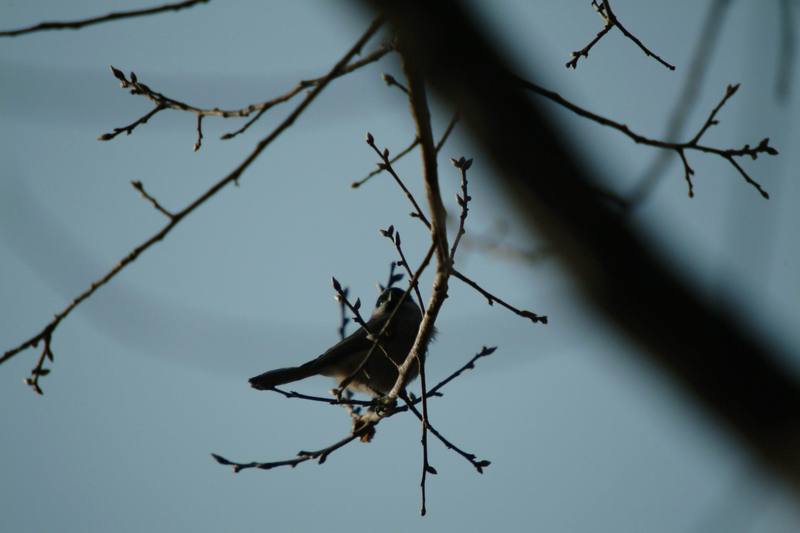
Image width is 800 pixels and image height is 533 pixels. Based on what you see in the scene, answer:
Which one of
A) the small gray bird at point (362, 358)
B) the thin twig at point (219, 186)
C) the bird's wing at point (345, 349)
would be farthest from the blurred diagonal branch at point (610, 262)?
the bird's wing at point (345, 349)

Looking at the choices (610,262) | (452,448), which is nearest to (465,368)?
(452,448)

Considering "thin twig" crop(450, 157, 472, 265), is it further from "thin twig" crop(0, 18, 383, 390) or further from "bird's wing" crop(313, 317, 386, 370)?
"bird's wing" crop(313, 317, 386, 370)

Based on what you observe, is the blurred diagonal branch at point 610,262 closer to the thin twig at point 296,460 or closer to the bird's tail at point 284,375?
the thin twig at point 296,460

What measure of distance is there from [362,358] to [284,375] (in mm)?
805

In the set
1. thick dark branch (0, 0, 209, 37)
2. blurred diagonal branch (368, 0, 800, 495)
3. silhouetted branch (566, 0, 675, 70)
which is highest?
silhouetted branch (566, 0, 675, 70)

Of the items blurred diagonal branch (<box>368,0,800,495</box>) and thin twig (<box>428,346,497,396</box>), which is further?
thin twig (<box>428,346,497,396</box>)

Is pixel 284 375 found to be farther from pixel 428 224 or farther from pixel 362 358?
pixel 428 224

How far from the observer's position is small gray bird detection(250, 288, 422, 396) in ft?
21.5

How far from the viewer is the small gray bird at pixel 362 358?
257 inches

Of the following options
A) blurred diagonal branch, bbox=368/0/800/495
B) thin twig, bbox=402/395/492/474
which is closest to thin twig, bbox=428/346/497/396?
thin twig, bbox=402/395/492/474

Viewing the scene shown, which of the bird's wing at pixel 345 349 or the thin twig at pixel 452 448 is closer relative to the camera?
the thin twig at pixel 452 448

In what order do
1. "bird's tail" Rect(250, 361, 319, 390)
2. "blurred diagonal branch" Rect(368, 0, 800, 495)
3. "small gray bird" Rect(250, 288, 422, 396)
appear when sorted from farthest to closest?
"small gray bird" Rect(250, 288, 422, 396)
"bird's tail" Rect(250, 361, 319, 390)
"blurred diagonal branch" Rect(368, 0, 800, 495)

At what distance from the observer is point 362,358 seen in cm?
700

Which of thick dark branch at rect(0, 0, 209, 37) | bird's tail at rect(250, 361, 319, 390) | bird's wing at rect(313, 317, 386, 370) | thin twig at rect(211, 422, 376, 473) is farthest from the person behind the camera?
bird's wing at rect(313, 317, 386, 370)
